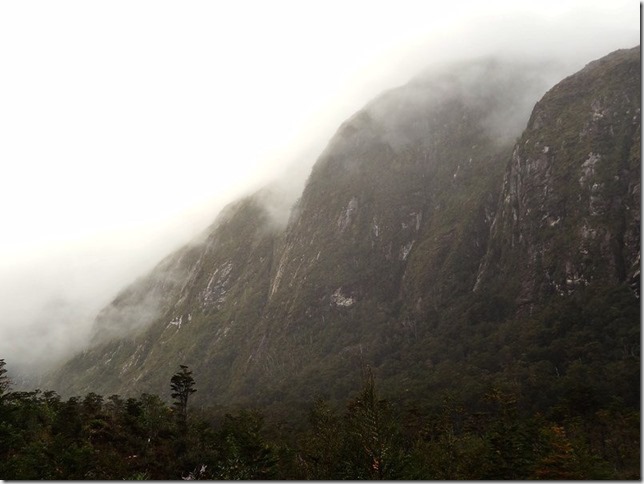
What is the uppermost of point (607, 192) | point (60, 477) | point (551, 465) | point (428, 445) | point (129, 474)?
point (60, 477)

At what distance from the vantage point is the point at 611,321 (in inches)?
6698

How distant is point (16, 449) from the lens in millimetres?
62000

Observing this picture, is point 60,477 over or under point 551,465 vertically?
over

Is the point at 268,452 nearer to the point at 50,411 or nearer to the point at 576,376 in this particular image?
the point at 50,411

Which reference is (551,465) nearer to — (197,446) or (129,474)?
(197,446)

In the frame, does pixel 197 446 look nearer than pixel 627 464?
Yes

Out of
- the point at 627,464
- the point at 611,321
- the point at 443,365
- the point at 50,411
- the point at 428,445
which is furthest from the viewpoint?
the point at 443,365

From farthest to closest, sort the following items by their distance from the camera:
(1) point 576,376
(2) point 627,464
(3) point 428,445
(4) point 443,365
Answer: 1. (4) point 443,365
2. (1) point 576,376
3. (3) point 428,445
4. (2) point 627,464

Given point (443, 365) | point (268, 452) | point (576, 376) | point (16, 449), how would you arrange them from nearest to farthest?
1. point (268, 452)
2. point (16, 449)
3. point (576, 376)
4. point (443, 365)

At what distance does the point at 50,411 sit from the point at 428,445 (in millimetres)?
60326

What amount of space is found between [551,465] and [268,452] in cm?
2908

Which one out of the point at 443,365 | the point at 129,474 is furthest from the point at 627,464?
the point at 443,365

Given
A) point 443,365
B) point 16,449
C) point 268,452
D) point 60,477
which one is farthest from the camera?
point 443,365

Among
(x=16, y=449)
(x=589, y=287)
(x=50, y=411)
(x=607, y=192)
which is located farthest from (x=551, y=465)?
(x=607, y=192)
